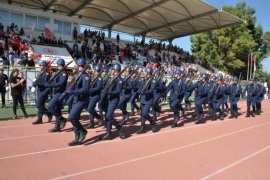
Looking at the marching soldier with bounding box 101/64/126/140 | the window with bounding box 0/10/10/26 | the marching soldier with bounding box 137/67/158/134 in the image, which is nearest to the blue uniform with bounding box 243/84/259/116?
the marching soldier with bounding box 137/67/158/134

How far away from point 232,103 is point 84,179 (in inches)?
426

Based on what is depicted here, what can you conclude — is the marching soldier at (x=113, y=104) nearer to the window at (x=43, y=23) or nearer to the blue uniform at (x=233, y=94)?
the blue uniform at (x=233, y=94)

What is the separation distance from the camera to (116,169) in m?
5.77

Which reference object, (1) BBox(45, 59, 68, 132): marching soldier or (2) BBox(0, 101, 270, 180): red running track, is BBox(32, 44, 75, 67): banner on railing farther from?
(1) BBox(45, 59, 68, 132): marching soldier

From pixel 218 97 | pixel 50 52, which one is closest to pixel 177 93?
pixel 218 97

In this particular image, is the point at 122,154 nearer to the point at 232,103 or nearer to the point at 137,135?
the point at 137,135

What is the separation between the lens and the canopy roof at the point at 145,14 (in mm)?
28734

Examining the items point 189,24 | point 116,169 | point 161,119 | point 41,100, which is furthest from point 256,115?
point 189,24

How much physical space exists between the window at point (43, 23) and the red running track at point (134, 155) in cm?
1833

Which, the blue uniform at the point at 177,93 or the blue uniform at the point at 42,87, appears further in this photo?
the blue uniform at the point at 177,93

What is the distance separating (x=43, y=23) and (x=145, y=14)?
10.9 metres

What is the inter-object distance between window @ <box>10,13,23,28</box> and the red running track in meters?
17.4

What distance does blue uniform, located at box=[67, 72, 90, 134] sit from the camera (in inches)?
290

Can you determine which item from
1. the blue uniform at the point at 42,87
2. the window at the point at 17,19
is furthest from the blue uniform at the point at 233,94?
the window at the point at 17,19
